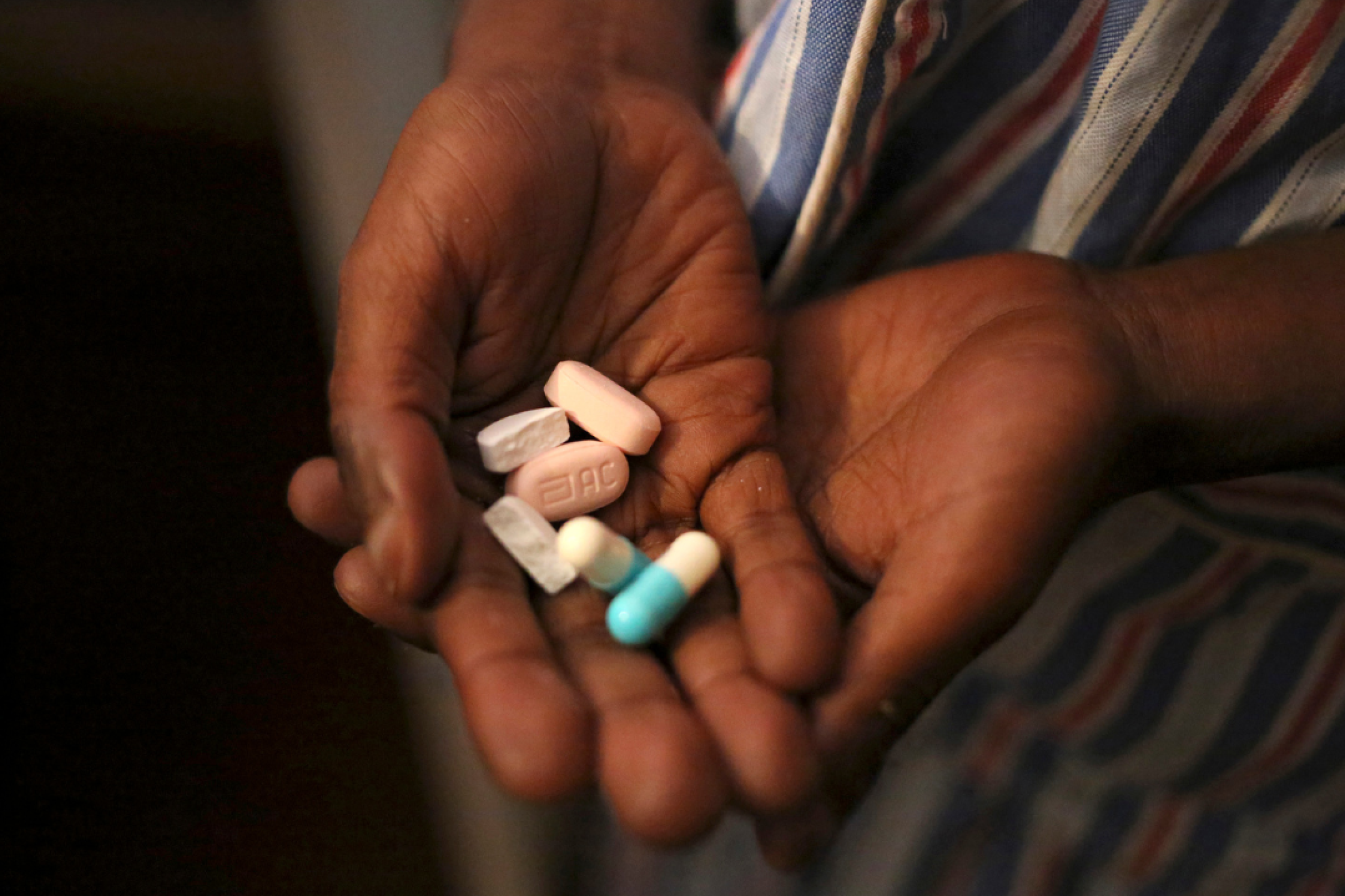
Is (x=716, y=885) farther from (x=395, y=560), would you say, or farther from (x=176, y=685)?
(x=176, y=685)

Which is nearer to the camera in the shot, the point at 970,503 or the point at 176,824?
the point at 970,503

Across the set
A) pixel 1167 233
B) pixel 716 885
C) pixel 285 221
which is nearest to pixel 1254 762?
pixel 1167 233

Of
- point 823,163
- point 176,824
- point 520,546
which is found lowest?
point 176,824

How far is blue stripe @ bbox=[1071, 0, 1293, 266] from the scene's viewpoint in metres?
0.87

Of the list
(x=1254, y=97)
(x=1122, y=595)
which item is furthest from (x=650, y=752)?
(x=1254, y=97)

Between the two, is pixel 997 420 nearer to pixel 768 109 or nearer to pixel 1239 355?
pixel 1239 355

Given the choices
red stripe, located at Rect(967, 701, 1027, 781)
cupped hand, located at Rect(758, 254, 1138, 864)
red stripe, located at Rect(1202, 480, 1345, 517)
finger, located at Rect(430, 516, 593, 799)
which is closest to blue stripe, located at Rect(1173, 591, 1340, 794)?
red stripe, located at Rect(1202, 480, 1345, 517)

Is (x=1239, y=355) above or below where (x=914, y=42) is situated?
below

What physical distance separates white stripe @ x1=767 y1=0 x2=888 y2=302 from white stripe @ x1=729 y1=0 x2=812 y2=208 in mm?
62

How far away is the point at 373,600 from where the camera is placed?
0.77 meters

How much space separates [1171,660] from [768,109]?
0.79m

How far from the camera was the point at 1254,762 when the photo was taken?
1.09 meters

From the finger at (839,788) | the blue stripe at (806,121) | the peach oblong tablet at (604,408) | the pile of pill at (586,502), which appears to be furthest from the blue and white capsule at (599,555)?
the blue stripe at (806,121)

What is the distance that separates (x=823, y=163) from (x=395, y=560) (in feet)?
1.95
